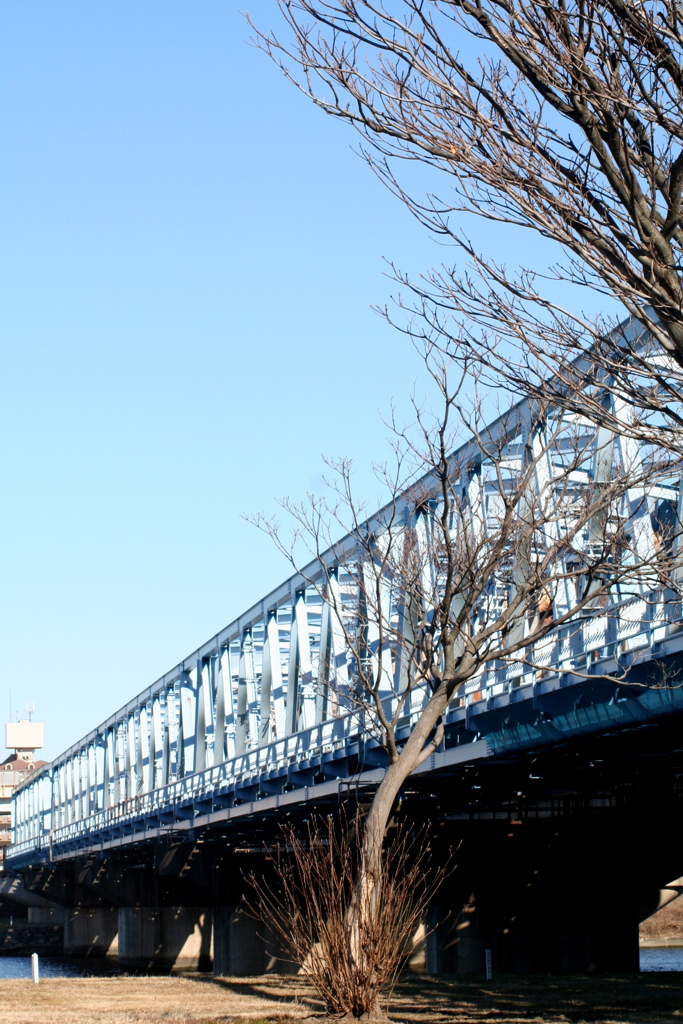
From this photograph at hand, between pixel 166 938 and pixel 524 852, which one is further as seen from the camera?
pixel 166 938

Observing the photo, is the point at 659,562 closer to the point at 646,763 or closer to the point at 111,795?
the point at 646,763

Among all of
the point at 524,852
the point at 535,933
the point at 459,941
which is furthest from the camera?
the point at 535,933

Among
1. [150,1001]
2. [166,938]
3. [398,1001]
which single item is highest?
[398,1001]

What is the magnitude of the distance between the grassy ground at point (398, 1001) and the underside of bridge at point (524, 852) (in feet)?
13.2

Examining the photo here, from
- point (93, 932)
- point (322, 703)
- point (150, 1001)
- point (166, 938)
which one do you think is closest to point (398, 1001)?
point (150, 1001)

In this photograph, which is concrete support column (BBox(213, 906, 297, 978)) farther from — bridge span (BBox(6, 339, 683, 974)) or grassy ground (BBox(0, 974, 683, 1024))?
grassy ground (BBox(0, 974, 683, 1024))

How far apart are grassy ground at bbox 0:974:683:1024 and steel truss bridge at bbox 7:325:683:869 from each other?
13.1ft

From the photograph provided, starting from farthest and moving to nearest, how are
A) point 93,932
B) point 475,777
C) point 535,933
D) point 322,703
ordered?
1. point 93,932
2. point 535,933
3. point 322,703
4. point 475,777

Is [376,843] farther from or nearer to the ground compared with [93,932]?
farther from the ground

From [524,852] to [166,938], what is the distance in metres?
29.7

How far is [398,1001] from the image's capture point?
18.1 m

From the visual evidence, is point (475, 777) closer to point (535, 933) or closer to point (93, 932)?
point (535, 933)

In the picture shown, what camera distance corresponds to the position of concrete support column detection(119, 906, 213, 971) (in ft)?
195

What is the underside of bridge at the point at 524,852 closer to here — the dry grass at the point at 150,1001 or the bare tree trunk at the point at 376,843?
the dry grass at the point at 150,1001
